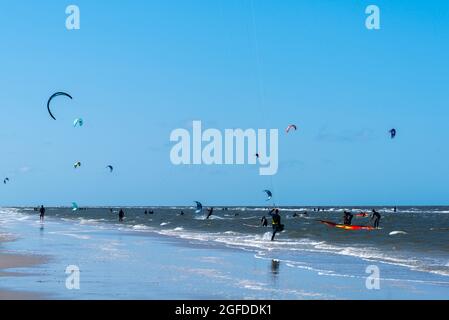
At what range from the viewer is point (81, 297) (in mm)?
11117

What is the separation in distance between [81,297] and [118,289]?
1200mm

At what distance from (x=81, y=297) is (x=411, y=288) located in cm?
676

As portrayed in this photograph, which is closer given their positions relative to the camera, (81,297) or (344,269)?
(81,297)

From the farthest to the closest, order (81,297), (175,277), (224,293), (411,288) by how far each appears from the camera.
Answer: (175,277) → (411,288) → (224,293) → (81,297)

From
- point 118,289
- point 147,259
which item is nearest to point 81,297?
point 118,289
